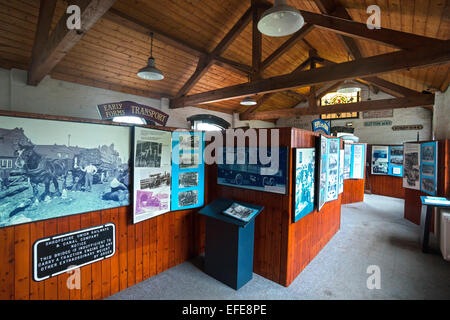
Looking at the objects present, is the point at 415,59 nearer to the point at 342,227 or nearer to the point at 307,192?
the point at 307,192

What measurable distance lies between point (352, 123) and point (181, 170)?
38.1 ft

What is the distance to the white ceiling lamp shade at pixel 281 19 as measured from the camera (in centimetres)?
250

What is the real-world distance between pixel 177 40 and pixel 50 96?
3774 mm

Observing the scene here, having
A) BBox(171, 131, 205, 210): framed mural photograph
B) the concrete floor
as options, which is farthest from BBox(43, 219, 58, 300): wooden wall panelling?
BBox(171, 131, 205, 210): framed mural photograph

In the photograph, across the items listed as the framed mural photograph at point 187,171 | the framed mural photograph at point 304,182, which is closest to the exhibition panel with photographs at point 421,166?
the framed mural photograph at point 304,182

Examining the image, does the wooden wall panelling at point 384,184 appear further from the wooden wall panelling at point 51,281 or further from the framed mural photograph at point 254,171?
the wooden wall panelling at point 51,281

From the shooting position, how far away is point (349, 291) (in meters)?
2.76

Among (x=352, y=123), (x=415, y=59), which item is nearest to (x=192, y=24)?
(x=415, y=59)

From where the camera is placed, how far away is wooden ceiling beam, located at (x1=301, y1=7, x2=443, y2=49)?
3594 millimetres

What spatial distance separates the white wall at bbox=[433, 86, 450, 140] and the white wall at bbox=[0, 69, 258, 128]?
879 cm

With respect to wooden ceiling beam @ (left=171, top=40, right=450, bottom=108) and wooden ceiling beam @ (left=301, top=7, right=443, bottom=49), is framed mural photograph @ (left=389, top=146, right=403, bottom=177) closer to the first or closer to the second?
wooden ceiling beam @ (left=171, top=40, right=450, bottom=108)

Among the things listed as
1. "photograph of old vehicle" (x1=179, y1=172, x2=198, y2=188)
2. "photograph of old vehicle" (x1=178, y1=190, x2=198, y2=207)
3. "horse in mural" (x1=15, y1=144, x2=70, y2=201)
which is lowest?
"photograph of old vehicle" (x1=178, y1=190, x2=198, y2=207)

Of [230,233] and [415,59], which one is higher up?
[415,59]

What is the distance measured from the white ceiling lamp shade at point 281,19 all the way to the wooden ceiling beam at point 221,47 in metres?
4.01
